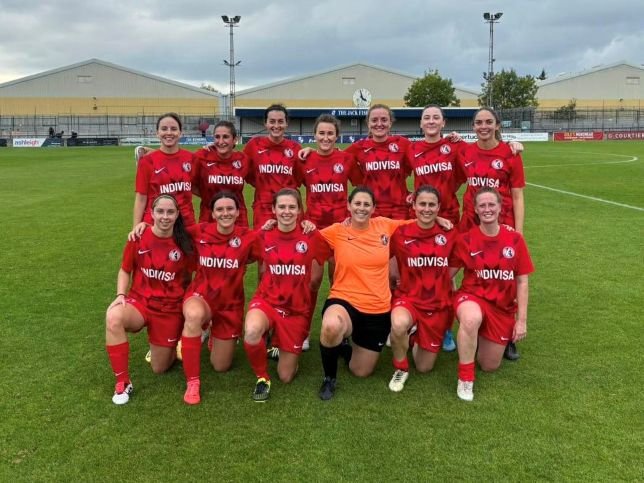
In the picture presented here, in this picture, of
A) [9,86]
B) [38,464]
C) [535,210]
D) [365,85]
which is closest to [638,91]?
[365,85]

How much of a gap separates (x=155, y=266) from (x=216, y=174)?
121cm

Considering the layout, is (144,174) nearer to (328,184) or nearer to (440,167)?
(328,184)

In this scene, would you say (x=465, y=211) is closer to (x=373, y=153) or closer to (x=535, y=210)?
(x=373, y=153)

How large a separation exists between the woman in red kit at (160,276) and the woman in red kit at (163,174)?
26.6 inches

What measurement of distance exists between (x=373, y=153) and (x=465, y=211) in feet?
2.94

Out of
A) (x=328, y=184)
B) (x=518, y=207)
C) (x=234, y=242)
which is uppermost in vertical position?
(x=328, y=184)

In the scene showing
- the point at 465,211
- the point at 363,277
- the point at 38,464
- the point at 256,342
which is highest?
the point at 465,211

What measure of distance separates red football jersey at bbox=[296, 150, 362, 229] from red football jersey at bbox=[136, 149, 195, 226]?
3.30 ft

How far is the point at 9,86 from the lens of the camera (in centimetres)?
5641

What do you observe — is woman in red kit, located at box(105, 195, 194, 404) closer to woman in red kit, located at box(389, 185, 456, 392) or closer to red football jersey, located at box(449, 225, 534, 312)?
woman in red kit, located at box(389, 185, 456, 392)

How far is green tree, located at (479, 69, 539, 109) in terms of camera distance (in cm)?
5491

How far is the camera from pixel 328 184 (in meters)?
4.50

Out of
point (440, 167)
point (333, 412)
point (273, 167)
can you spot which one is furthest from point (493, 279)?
point (273, 167)

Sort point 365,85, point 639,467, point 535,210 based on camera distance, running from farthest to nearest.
Result: 1. point 365,85
2. point 535,210
3. point 639,467
